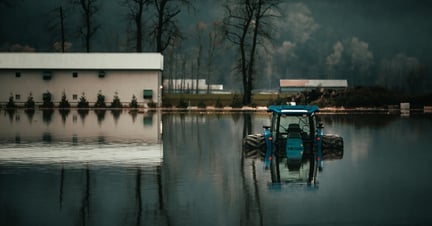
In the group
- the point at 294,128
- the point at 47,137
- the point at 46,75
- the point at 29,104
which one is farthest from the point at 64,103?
the point at 294,128

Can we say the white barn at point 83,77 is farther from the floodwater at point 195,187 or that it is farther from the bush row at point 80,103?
the floodwater at point 195,187

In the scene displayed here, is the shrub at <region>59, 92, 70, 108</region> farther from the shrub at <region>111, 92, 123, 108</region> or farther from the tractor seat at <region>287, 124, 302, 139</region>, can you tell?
→ the tractor seat at <region>287, 124, 302, 139</region>

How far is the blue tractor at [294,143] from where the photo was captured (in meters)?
19.3

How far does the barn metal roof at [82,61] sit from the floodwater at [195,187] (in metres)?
42.1

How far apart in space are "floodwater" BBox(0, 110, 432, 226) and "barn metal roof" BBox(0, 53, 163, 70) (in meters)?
42.1

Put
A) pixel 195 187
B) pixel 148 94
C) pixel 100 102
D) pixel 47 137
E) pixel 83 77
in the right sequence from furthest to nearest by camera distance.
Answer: pixel 83 77, pixel 148 94, pixel 100 102, pixel 47 137, pixel 195 187

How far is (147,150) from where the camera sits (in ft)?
73.2

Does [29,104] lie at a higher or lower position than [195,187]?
higher

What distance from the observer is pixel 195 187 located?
1373 cm

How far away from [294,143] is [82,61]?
50.1 metres

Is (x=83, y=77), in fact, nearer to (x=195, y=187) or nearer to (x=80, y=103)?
(x=80, y=103)

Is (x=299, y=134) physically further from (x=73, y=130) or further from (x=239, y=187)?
(x=73, y=130)

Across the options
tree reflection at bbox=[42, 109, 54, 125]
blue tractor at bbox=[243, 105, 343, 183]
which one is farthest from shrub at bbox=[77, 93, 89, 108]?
blue tractor at bbox=[243, 105, 343, 183]

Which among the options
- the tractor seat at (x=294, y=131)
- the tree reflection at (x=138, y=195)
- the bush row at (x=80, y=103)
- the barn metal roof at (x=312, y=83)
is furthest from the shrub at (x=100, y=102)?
the barn metal roof at (x=312, y=83)
